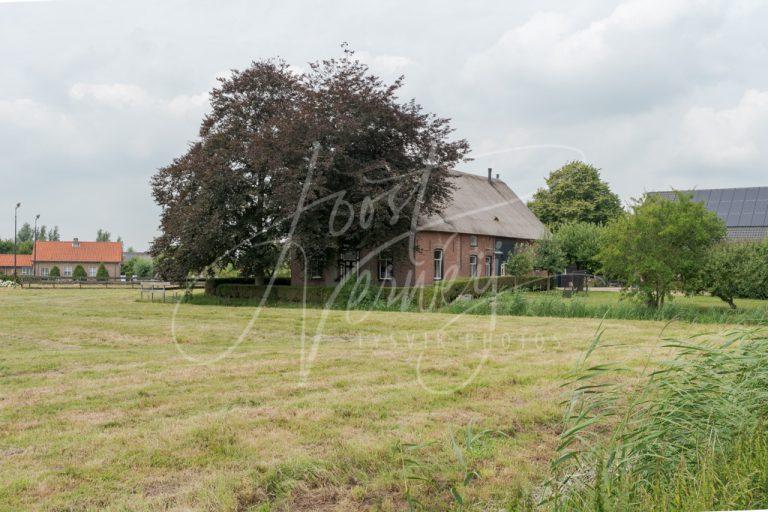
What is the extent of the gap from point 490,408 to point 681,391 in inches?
97.1

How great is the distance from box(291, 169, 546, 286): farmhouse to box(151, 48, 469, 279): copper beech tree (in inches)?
58.7

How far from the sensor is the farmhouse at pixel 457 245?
95.0ft

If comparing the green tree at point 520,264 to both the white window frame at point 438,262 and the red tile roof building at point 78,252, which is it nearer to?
the white window frame at point 438,262

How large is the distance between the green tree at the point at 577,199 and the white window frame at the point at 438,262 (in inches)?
951

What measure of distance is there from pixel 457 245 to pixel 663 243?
55.6ft

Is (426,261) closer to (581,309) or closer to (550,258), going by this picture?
(550,258)

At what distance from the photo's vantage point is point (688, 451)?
4125mm

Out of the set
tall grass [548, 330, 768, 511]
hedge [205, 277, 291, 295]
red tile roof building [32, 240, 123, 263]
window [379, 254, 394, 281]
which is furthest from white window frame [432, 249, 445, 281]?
red tile roof building [32, 240, 123, 263]

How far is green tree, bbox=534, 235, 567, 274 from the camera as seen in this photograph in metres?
36.5

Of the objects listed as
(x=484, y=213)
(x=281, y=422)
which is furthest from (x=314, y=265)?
(x=281, y=422)

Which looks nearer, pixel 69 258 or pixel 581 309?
pixel 581 309

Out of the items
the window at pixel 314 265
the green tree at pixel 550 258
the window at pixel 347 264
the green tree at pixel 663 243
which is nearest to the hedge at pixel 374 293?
the window at pixel 314 265

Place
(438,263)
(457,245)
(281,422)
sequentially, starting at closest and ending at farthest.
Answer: (281,422) → (438,263) → (457,245)

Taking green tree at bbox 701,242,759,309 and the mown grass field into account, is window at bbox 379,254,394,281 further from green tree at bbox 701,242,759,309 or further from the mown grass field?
the mown grass field
